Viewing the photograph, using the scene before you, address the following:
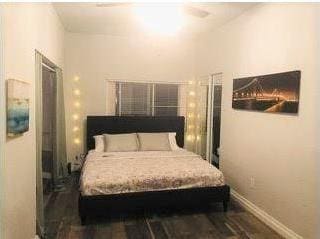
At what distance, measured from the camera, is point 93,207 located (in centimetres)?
321

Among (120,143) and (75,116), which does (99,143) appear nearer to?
(120,143)

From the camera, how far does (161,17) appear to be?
4039mm

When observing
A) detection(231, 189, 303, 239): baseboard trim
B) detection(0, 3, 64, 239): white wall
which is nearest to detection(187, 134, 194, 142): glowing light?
detection(231, 189, 303, 239): baseboard trim

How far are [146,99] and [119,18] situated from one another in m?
1.82

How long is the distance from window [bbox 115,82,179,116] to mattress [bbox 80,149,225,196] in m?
1.58

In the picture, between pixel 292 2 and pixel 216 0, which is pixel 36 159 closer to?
pixel 216 0

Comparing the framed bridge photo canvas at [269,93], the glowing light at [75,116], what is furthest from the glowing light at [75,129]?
the framed bridge photo canvas at [269,93]

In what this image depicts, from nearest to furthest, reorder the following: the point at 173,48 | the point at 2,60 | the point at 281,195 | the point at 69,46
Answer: the point at 2,60 < the point at 281,195 < the point at 69,46 < the point at 173,48

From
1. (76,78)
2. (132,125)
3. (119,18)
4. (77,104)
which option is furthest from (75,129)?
(119,18)

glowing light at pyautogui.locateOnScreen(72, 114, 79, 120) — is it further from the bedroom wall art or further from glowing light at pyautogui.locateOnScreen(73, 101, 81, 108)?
the bedroom wall art

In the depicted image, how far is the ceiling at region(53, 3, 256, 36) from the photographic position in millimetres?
3705

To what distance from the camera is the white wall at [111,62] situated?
5.20 m

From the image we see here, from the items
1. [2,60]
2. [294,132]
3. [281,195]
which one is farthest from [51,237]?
[294,132]

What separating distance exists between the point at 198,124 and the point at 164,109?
0.74 m
